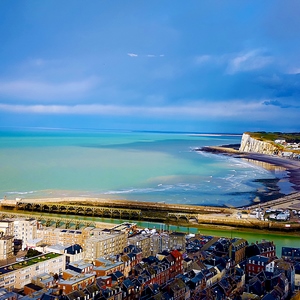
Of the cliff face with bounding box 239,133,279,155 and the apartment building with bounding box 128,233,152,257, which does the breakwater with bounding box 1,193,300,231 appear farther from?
the cliff face with bounding box 239,133,279,155

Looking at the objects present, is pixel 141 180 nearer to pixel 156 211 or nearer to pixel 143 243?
pixel 156 211

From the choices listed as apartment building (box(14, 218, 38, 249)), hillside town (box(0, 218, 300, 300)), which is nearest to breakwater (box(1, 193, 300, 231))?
hillside town (box(0, 218, 300, 300))

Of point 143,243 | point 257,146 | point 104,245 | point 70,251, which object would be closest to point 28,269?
point 70,251

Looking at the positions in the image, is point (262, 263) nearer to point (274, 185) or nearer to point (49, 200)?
point (49, 200)

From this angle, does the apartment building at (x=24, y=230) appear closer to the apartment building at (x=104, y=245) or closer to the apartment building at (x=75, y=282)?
the apartment building at (x=104, y=245)

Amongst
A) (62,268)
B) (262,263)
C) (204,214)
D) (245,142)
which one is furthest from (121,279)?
(245,142)

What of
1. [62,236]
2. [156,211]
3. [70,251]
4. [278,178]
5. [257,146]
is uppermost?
[257,146]
